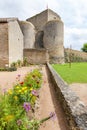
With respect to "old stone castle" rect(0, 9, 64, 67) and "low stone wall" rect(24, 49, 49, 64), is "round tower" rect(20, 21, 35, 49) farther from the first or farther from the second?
"low stone wall" rect(24, 49, 49, 64)

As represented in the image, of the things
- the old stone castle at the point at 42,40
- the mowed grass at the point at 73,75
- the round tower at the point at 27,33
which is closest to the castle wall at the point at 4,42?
the mowed grass at the point at 73,75

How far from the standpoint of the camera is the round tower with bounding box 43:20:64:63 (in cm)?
3600

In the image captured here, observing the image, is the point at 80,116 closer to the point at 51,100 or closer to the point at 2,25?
the point at 51,100

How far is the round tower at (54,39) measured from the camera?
3600cm

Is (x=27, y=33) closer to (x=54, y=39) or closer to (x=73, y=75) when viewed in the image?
(x=54, y=39)

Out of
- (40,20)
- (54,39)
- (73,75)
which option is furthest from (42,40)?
(73,75)

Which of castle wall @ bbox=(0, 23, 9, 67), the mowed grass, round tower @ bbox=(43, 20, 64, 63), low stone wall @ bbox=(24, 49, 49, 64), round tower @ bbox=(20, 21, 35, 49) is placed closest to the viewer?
the mowed grass

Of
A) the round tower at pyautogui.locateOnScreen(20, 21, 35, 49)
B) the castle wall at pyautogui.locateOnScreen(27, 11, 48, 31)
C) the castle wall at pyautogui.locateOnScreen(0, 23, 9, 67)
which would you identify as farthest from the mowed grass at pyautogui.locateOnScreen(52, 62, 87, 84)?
the castle wall at pyautogui.locateOnScreen(27, 11, 48, 31)

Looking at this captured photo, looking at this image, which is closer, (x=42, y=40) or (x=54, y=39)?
(x=54, y=39)

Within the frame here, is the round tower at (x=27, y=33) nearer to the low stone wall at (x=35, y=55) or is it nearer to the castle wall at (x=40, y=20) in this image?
the low stone wall at (x=35, y=55)

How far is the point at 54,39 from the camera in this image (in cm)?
3609

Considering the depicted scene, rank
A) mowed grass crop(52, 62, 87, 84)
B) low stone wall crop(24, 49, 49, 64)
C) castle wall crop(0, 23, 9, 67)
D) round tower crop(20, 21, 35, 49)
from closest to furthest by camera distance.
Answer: mowed grass crop(52, 62, 87, 84), castle wall crop(0, 23, 9, 67), low stone wall crop(24, 49, 49, 64), round tower crop(20, 21, 35, 49)

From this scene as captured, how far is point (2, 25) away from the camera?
2028cm

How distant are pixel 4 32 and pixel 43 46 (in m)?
18.0
